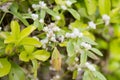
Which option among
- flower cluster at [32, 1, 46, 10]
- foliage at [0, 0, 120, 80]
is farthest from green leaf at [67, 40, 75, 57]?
flower cluster at [32, 1, 46, 10]

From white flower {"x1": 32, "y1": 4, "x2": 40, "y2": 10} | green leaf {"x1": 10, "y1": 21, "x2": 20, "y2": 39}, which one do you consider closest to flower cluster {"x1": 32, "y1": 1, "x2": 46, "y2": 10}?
white flower {"x1": 32, "y1": 4, "x2": 40, "y2": 10}

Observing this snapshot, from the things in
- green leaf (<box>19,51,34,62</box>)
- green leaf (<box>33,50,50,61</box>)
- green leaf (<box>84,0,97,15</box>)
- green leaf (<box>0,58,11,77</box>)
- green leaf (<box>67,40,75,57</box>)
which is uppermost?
green leaf (<box>84,0,97,15</box>)

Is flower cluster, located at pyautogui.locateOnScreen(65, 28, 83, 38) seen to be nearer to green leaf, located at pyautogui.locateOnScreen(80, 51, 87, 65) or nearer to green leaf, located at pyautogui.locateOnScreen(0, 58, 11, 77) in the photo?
green leaf, located at pyautogui.locateOnScreen(80, 51, 87, 65)

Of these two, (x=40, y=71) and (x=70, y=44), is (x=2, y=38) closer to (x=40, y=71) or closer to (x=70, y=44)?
(x=70, y=44)

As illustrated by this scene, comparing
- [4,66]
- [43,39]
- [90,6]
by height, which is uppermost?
[90,6]

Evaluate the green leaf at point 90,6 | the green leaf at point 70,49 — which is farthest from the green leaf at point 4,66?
the green leaf at point 90,6

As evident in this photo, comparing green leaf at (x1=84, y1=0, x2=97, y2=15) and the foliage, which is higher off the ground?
green leaf at (x1=84, y1=0, x2=97, y2=15)

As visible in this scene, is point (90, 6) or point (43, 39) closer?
point (43, 39)

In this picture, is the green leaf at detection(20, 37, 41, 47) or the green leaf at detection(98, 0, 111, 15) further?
the green leaf at detection(98, 0, 111, 15)

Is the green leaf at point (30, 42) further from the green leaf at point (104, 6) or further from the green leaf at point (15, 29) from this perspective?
the green leaf at point (104, 6)

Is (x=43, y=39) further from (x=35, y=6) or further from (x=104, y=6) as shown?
(x=104, y=6)

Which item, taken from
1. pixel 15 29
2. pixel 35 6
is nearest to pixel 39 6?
pixel 35 6

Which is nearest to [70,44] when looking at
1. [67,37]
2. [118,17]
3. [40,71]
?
[67,37]
